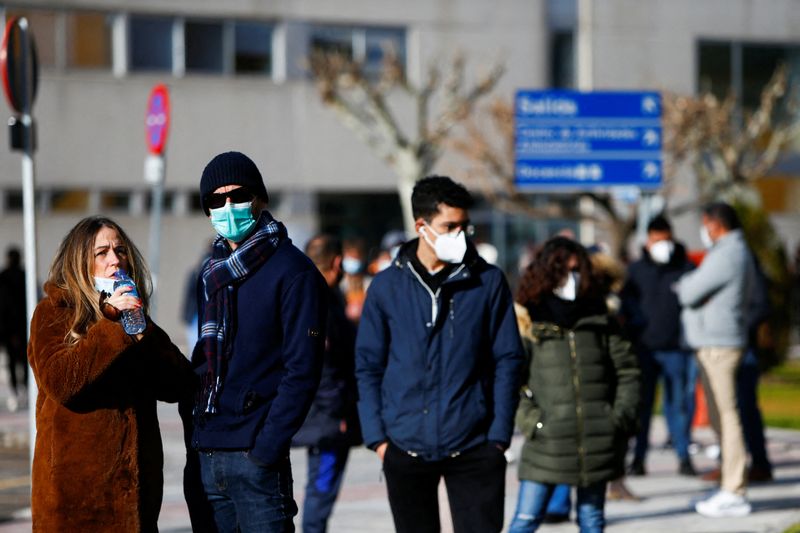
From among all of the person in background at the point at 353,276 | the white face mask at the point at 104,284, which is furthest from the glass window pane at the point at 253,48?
the white face mask at the point at 104,284

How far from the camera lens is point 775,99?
36781mm

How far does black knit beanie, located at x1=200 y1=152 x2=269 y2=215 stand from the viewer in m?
5.06

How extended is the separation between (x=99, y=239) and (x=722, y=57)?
34.5 metres

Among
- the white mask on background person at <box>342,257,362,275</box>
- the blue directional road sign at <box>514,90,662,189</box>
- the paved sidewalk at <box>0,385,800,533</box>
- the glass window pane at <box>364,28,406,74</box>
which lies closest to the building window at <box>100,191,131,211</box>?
the glass window pane at <box>364,28,406,74</box>

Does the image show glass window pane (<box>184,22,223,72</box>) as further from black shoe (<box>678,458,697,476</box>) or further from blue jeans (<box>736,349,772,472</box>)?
blue jeans (<box>736,349,772,472</box>)

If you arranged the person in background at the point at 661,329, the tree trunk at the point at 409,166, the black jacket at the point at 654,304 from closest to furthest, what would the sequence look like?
the person in background at the point at 661,329 < the black jacket at the point at 654,304 < the tree trunk at the point at 409,166

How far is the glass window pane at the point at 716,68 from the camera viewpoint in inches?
1489

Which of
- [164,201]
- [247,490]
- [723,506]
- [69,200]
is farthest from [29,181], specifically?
[164,201]

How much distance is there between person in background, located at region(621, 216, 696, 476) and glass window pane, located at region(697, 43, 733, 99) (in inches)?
1044

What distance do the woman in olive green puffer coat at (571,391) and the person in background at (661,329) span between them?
4246 mm

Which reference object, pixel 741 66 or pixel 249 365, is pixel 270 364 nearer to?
pixel 249 365

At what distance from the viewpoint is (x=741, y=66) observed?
38281 mm

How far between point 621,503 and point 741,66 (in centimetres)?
2958

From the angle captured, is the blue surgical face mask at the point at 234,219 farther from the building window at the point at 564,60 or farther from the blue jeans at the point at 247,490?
the building window at the point at 564,60
